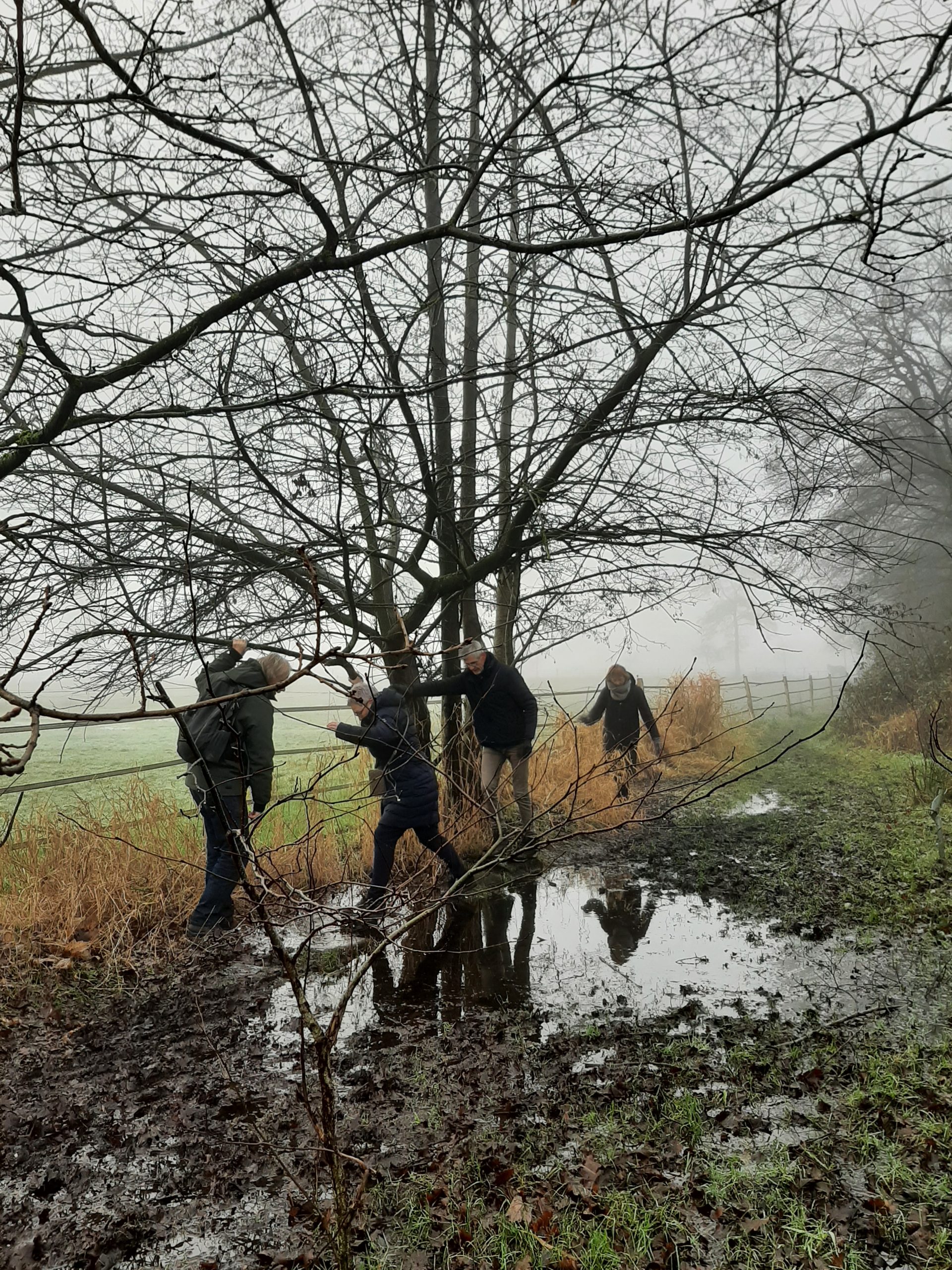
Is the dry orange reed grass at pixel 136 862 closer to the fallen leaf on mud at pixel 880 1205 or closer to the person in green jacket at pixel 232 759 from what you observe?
the person in green jacket at pixel 232 759

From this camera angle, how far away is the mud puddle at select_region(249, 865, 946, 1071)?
4.37 meters

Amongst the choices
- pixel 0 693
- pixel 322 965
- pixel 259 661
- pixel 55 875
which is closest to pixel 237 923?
pixel 322 965

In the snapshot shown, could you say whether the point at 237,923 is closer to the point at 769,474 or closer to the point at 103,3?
the point at 103,3

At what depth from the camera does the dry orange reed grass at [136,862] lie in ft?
17.3

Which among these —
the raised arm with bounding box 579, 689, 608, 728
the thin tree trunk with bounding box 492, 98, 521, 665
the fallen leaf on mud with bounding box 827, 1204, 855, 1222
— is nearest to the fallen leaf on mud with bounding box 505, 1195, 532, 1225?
the fallen leaf on mud with bounding box 827, 1204, 855, 1222

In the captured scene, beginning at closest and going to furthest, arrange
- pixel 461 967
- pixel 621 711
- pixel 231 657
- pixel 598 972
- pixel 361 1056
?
pixel 361 1056 → pixel 598 972 → pixel 461 967 → pixel 231 657 → pixel 621 711

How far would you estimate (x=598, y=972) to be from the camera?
5.05 meters

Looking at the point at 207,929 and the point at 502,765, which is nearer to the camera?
the point at 207,929

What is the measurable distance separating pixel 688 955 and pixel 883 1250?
9.07 feet

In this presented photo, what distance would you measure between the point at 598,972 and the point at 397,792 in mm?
1755

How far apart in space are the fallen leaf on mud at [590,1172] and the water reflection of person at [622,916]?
2222 mm

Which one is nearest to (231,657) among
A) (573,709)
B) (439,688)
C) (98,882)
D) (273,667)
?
(273,667)

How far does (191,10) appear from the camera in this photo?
12.1 feet

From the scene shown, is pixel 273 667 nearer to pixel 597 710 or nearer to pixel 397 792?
pixel 397 792
